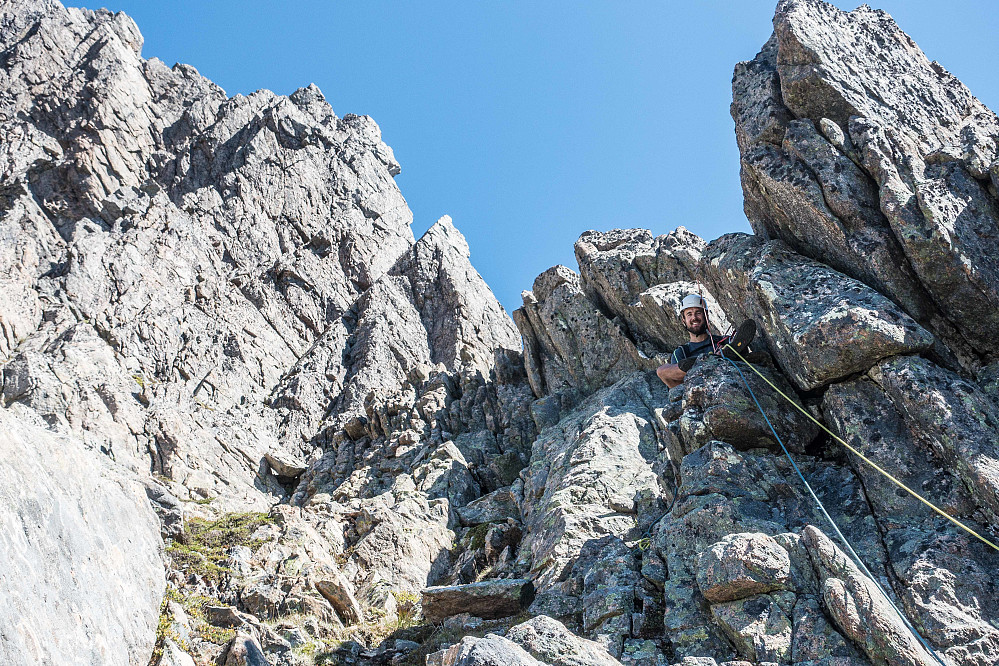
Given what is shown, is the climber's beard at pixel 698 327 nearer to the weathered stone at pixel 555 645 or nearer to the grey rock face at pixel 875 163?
the grey rock face at pixel 875 163

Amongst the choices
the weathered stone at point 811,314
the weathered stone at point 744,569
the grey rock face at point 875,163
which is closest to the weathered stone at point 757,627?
the weathered stone at point 744,569

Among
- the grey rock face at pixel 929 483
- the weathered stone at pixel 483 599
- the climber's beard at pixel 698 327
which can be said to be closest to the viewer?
the grey rock face at pixel 929 483

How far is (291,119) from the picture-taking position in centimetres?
7156

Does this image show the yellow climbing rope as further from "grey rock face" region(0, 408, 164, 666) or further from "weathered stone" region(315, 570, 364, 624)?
"grey rock face" region(0, 408, 164, 666)

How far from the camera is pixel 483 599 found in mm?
15023

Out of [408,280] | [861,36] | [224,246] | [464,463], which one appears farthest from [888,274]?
[224,246]

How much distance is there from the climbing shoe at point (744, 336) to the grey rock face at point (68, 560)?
42.4 ft

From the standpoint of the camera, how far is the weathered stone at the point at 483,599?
14883 mm

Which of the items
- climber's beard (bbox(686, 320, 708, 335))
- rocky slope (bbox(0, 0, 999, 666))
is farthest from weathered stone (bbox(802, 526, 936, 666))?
climber's beard (bbox(686, 320, 708, 335))

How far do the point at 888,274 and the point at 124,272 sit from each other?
48.1m

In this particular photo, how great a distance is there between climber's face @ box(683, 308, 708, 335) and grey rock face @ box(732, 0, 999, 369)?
9.08 feet

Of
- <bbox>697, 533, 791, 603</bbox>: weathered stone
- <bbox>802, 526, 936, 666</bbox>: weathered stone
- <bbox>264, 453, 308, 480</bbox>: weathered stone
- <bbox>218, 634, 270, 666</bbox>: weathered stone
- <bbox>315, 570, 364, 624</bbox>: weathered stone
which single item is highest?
<bbox>264, 453, 308, 480</bbox>: weathered stone

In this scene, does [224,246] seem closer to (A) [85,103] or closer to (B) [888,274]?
(A) [85,103]

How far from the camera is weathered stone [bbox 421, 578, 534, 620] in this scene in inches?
586
